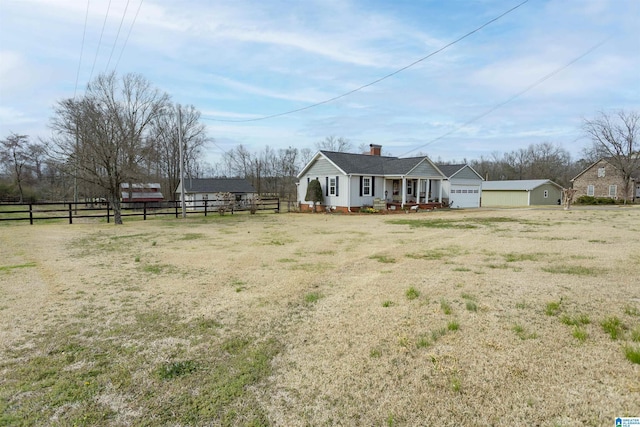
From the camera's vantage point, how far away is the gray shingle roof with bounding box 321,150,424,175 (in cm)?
2433

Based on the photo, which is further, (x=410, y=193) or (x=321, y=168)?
(x=410, y=193)

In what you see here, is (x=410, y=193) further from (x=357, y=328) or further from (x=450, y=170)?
(x=357, y=328)

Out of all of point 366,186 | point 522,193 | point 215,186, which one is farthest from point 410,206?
point 215,186

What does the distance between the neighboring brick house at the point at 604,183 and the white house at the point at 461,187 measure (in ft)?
69.3

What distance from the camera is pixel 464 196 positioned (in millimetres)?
30828

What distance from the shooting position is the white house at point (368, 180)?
24047mm

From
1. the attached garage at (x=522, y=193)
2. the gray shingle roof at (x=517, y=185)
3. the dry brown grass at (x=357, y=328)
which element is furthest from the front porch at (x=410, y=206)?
the gray shingle roof at (x=517, y=185)

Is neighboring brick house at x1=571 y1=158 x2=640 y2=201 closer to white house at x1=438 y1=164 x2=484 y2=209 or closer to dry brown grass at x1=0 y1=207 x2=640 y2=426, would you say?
white house at x1=438 y1=164 x2=484 y2=209

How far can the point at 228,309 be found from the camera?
4.81 meters

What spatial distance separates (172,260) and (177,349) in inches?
194

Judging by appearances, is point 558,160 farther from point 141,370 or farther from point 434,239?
point 141,370

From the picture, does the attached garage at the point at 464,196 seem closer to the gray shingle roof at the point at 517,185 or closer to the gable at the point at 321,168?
the gray shingle roof at the point at 517,185

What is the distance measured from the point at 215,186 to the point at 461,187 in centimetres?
2665

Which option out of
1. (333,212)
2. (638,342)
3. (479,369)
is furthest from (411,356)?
(333,212)
